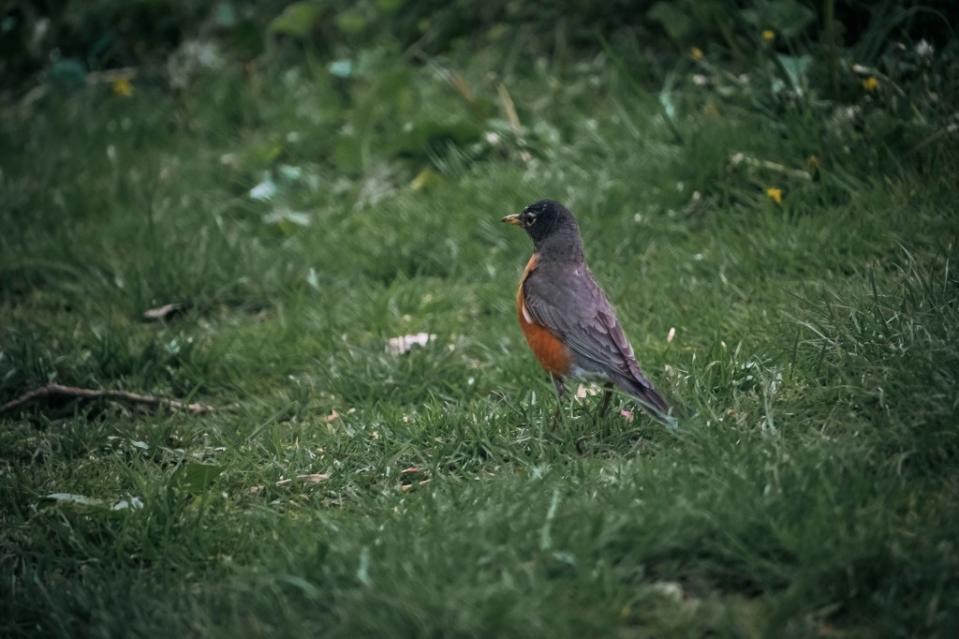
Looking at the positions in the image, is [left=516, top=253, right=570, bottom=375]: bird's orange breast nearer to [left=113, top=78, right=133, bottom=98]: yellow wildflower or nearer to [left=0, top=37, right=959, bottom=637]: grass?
[left=0, top=37, right=959, bottom=637]: grass

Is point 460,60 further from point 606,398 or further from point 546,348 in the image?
point 606,398

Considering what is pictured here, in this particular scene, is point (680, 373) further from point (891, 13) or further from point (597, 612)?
point (891, 13)

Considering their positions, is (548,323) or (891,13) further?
(891,13)

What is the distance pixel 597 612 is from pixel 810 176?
3520 mm

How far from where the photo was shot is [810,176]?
227 inches

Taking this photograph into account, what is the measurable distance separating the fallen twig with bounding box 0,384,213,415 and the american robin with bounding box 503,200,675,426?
156cm

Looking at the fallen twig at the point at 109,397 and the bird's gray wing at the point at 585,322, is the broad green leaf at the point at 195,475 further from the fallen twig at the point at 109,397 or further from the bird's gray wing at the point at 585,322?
the bird's gray wing at the point at 585,322

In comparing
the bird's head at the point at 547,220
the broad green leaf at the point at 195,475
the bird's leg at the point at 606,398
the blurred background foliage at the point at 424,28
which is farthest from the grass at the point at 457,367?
the bird's head at the point at 547,220

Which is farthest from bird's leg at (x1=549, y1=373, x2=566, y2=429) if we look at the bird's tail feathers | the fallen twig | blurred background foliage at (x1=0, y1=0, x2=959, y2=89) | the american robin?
blurred background foliage at (x1=0, y1=0, x2=959, y2=89)

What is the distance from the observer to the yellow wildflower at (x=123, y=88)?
8.74m

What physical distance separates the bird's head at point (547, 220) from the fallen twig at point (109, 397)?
1705 millimetres

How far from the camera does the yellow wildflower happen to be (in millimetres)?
8742

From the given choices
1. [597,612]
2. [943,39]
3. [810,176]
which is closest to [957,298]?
[810,176]

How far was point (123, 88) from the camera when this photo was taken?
345 inches
